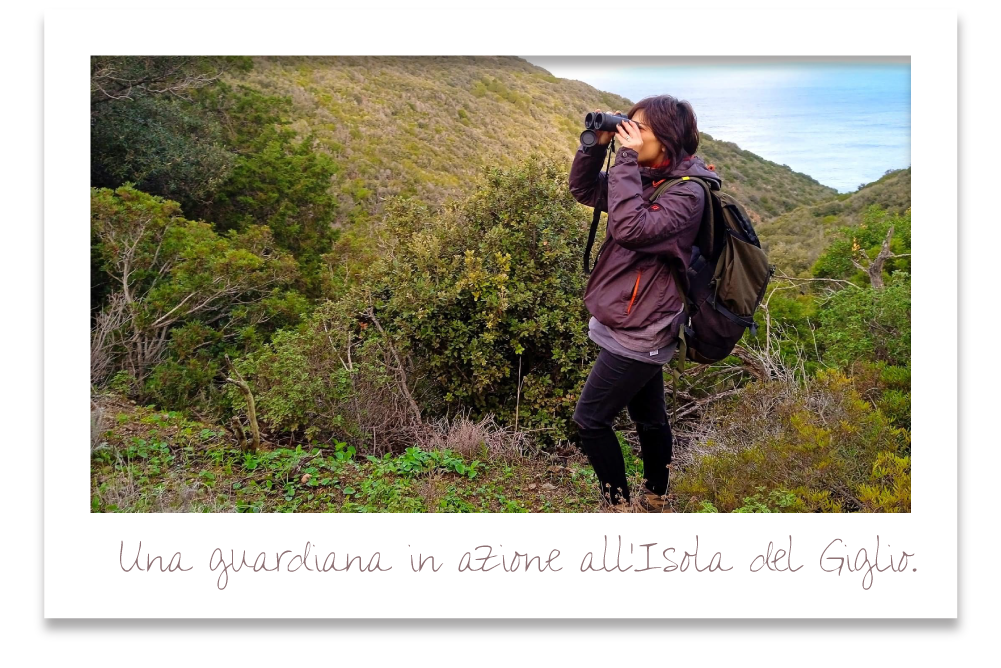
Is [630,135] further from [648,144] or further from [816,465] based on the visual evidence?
[816,465]

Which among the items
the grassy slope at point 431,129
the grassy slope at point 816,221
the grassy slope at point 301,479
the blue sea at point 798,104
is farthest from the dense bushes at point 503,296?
the grassy slope at point 816,221

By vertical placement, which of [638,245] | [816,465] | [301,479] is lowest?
[301,479]

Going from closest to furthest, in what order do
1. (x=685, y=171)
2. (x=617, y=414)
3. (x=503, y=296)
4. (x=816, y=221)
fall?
1. (x=685, y=171)
2. (x=617, y=414)
3. (x=503, y=296)
4. (x=816, y=221)

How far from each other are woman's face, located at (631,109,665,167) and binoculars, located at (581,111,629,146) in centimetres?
6

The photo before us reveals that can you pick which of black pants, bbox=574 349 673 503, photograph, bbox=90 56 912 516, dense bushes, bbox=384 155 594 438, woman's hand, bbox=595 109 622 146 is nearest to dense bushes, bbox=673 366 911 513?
photograph, bbox=90 56 912 516

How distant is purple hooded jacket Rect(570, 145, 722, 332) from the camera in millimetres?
3002

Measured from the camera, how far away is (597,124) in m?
3.30

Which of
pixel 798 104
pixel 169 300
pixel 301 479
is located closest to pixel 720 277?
pixel 301 479

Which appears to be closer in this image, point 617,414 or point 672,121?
point 672,121

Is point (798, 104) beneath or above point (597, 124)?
above

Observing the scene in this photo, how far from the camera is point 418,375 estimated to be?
5.50 metres

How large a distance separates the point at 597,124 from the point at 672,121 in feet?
1.05

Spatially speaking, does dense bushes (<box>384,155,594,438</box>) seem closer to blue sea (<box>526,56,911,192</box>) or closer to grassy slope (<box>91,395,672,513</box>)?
grassy slope (<box>91,395,672,513</box>)

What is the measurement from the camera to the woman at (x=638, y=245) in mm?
3033
